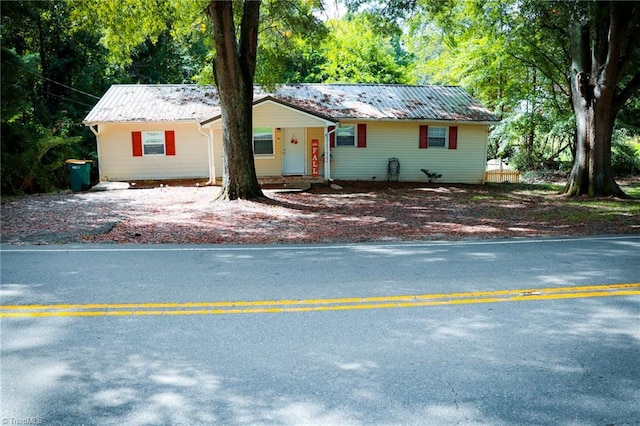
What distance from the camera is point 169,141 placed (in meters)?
22.5

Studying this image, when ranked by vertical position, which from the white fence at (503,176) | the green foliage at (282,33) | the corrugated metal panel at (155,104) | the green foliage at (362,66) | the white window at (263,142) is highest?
the green foliage at (362,66)

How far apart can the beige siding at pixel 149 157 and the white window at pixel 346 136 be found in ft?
19.5

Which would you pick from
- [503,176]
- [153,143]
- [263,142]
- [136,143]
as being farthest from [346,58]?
[136,143]

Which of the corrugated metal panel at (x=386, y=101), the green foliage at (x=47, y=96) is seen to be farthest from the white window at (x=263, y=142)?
the green foliage at (x=47, y=96)

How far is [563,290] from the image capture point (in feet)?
20.3

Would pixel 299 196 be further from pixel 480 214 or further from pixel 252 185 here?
pixel 480 214

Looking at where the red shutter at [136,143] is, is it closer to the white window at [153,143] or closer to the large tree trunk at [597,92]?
the white window at [153,143]

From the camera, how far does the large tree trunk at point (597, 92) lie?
1680cm

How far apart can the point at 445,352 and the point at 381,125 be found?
19.6 m

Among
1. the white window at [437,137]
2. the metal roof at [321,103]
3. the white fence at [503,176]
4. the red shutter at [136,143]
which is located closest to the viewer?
the metal roof at [321,103]

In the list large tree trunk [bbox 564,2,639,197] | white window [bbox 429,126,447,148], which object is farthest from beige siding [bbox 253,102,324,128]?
large tree trunk [bbox 564,2,639,197]

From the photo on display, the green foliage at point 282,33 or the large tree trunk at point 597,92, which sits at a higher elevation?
the green foliage at point 282,33

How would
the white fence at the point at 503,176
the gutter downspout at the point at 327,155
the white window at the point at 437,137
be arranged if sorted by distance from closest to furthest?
1. the gutter downspout at the point at 327,155
2. the white window at the point at 437,137
3. the white fence at the point at 503,176

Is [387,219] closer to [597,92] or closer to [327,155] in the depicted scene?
[327,155]
